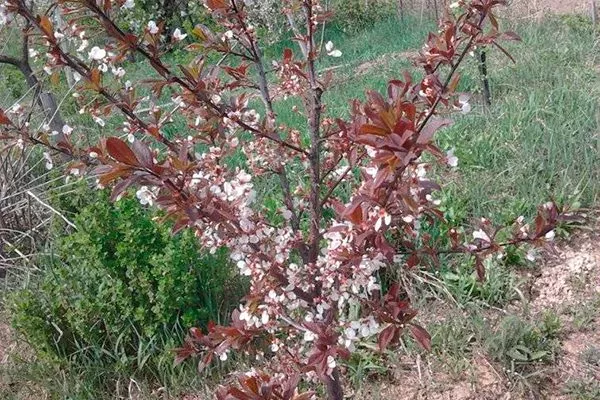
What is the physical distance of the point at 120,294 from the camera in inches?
95.6


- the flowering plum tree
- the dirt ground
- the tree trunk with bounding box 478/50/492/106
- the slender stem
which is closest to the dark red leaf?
the flowering plum tree

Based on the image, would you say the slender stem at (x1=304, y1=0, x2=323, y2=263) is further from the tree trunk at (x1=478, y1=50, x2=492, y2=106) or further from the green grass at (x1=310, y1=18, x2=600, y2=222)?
the tree trunk at (x1=478, y1=50, x2=492, y2=106)

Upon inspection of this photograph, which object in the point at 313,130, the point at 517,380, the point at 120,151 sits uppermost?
the point at 120,151

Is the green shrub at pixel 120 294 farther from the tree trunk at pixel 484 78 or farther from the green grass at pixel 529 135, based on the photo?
the tree trunk at pixel 484 78

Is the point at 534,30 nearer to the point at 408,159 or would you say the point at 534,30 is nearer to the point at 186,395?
the point at 186,395

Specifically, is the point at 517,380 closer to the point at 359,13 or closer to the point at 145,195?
the point at 145,195

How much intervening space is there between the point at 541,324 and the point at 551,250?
A: 966 millimetres

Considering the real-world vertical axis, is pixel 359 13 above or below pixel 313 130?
below

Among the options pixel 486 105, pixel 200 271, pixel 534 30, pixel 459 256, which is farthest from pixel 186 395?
pixel 534 30

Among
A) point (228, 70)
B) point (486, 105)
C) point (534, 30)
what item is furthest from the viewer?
point (534, 30)

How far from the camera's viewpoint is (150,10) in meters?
12.3

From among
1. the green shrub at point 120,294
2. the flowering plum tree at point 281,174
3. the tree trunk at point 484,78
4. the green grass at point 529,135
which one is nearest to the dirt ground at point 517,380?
the green grass at point 529,135

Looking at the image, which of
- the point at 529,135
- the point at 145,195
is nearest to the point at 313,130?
the point at 145,195

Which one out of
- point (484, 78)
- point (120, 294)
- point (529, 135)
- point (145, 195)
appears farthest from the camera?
point (484, 78)
